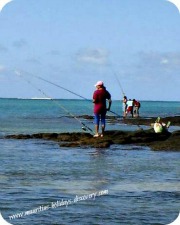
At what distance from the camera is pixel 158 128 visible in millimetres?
16969

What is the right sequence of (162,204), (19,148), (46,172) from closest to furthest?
(162,204), (46,172), (19,148)

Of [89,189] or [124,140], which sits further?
[124,140]

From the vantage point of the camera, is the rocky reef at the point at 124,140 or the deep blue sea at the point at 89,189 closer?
the deep blue sea at the point at 89,189

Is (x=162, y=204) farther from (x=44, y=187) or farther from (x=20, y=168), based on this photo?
(x=20, y=168)

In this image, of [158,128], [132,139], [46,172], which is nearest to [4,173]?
[46,172]

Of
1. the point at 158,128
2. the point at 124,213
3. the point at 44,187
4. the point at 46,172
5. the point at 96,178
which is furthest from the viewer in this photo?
the point at 158,128

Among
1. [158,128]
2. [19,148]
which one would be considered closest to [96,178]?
[19,148]

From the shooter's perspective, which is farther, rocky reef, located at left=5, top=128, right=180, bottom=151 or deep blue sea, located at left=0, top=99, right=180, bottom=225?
rocky reef, located at left=5, top=128, right=180, bottom=151

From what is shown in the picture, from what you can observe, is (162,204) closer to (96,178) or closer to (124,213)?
(124,213)

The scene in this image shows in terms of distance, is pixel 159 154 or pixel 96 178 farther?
pixel 159 154

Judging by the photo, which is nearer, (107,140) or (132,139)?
(107,140)

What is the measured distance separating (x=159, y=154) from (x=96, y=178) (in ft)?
14.6

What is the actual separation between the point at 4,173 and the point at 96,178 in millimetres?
1387

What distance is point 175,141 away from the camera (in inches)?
563
